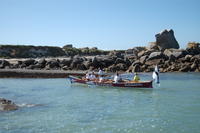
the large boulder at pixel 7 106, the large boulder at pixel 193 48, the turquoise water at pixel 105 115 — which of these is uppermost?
the large boulder at pixel 193 48

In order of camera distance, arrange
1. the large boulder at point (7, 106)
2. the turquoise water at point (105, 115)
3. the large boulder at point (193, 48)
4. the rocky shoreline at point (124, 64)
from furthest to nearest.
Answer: the large boulder at point (193, 48) → the rocky shoreline at point (124, 64) → the large boulder at point (7, 106) → the turquoise water at point (105, 115)

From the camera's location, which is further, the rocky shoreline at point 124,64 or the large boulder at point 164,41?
the large boulder at point 164,41

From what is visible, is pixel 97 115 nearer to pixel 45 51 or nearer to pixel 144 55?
pixel 144 55

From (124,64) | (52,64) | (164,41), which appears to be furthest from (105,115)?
(164,41)

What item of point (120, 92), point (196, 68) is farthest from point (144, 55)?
point (120, 92)

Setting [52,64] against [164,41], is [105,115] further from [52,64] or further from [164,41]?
[164,41]

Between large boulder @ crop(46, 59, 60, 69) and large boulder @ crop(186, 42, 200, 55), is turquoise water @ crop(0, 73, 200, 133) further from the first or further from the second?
large boulder @ crop(186, 42, 200, 55)

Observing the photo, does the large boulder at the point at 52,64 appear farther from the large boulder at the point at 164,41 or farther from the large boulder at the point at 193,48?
the large boulder at the point at 164,41

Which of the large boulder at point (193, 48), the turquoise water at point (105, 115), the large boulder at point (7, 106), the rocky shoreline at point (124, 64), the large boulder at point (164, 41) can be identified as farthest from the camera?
the large boulder at point (164, 41)

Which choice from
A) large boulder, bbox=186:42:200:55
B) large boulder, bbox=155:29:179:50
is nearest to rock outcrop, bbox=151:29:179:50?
large boulder, bbox=155:29:179:50

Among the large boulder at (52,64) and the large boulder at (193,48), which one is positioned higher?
the large boulder at (193,48)

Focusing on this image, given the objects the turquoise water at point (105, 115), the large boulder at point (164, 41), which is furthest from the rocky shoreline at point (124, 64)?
the turquoise water at point (105, 115)

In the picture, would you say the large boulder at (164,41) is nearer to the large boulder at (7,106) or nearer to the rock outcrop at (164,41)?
the rock outcrop at (164,41)

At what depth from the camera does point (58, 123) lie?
18.4 metres
